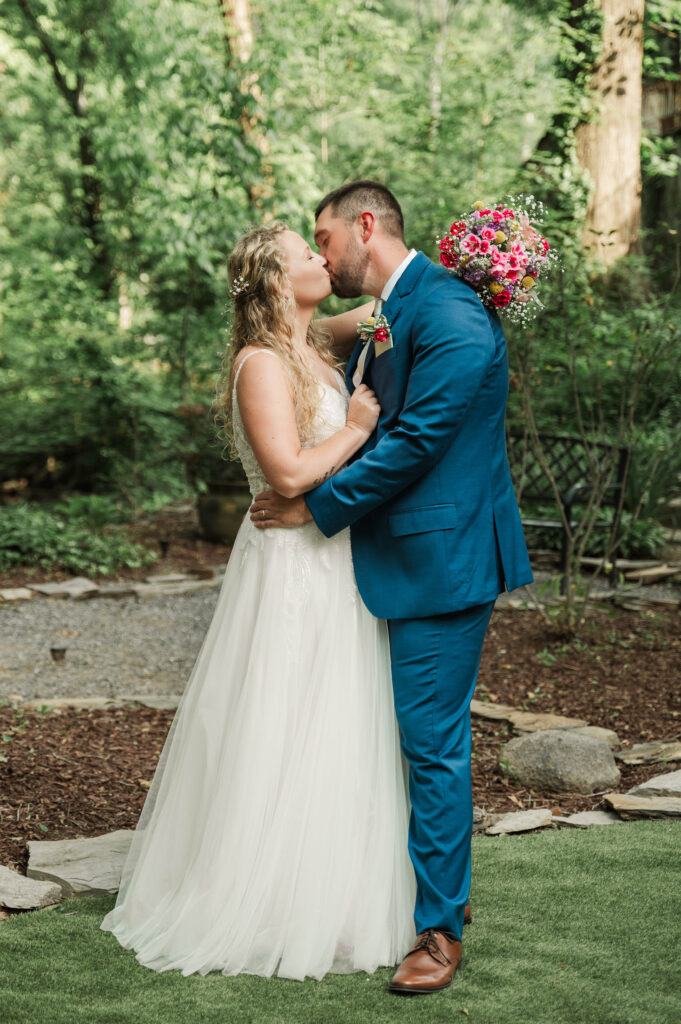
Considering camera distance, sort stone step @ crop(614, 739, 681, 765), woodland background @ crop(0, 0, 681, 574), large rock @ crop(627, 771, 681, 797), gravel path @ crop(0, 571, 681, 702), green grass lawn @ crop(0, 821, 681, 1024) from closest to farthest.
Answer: green grass lawn @ crop(0, 821, 681, 1024) < large rock @ crop(627, 771, 681, 797) < stone step @ crop(614, 739, 681, 765) < gravel path @ crop(0, 571, 681, 702) < woodland background @ crop(0, 0, 681, 574)

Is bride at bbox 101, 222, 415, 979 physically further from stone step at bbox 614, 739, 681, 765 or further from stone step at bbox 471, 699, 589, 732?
stone step at bbox 471, 699, 589, 732

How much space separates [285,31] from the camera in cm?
1198

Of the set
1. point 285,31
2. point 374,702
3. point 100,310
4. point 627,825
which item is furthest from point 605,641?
point 285,31

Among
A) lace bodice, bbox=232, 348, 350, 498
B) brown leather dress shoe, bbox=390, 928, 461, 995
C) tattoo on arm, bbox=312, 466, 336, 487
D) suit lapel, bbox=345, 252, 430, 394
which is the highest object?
suit lapel, bbox=345, 252, 430, 394

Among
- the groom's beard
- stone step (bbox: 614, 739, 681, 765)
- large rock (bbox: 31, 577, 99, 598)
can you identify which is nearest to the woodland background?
large rock (bbox: 31, 577, 99, 598)

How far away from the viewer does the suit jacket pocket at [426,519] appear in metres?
2.45

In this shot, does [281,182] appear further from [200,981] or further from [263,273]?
[200,981]

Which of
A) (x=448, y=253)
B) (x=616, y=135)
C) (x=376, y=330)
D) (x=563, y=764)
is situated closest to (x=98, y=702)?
(x=563, y=764)

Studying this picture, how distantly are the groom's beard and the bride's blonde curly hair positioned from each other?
146 millimetres

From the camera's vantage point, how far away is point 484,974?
97.2 inches

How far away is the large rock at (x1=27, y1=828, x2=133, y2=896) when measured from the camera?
119 inches

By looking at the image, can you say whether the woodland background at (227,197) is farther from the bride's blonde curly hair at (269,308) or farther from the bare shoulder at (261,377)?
the bare shoulder at (261,377)

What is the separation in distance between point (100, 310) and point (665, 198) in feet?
22.5

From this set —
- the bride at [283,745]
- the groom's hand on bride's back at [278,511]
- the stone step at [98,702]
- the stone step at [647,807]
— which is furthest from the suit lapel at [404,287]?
the stone step at [98,702]
